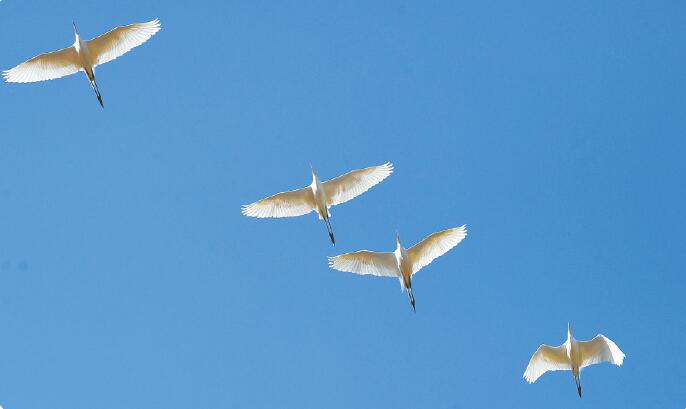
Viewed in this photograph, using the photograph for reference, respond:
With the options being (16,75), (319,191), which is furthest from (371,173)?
(16,75)

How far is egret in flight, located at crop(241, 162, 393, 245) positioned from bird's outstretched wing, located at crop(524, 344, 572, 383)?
19.2 feet

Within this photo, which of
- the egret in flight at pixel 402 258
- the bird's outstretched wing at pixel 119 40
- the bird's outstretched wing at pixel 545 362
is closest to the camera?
the bird's outstretched wing at pixel 119 40

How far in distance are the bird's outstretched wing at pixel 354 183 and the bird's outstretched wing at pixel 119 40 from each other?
18.0 feet

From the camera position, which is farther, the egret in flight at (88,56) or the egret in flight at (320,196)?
the egret in flight at (320,196)

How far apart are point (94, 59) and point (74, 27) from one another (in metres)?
0.94

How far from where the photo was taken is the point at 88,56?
32031 mm

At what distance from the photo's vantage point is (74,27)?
3162 cm

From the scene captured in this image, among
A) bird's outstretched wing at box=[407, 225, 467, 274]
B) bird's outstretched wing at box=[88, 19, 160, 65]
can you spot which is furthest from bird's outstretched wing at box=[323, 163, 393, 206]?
bird's outstretched wing at box=[88, 19, 160, 65]

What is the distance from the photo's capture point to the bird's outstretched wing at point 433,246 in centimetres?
3272

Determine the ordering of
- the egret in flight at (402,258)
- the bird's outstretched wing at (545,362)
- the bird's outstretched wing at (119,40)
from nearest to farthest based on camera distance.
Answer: the bird's outstretched wing at (119,40), the egret in flight at (402,258), the bird's outstretched wing at (545,362)

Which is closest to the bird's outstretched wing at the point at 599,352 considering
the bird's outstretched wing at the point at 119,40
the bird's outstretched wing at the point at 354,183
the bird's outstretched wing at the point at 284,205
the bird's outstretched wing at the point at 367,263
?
the bird's outstretched wing at the point at 367,263

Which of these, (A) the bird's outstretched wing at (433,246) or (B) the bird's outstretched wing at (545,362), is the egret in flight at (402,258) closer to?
(A) the bird's outstretched wing at (433,246)

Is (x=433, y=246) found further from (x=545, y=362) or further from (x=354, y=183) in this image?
(x=545, y=362)

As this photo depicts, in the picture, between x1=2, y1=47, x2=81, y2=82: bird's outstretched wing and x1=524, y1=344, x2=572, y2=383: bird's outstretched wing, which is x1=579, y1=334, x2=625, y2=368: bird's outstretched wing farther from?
x1=2, y1=47, x2=81, y2=82: bird's outstretched wing
